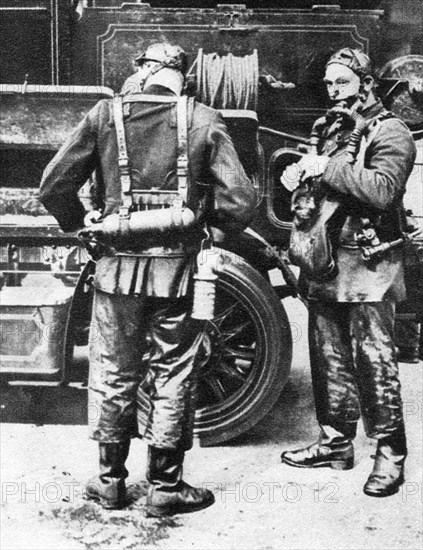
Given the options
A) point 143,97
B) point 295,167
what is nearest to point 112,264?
point 143,97

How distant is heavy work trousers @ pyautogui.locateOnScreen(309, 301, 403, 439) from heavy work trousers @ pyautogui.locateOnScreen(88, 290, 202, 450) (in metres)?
0.79

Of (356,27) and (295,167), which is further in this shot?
(356,27)

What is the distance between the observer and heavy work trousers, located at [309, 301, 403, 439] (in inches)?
145

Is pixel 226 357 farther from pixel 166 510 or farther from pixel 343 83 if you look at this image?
pixel 343 83

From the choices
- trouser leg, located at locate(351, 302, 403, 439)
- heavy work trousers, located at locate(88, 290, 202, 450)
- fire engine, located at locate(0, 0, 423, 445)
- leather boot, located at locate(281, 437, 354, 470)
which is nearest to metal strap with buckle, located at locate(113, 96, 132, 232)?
heavy work trousers, located at locate(88, 290, 202, 450)

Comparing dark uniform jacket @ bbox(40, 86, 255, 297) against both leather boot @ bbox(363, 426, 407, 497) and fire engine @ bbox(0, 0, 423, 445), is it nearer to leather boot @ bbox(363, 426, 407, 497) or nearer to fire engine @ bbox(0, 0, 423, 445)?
fire engine @ bbox(0, 0, 423, 445)

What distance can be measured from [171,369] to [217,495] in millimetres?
717

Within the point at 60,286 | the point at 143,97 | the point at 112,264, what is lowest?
the point at 60,286

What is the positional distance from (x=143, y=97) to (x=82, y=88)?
0.94 m

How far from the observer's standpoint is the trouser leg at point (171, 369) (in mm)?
3381

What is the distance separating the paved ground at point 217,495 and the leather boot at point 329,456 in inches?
2.1

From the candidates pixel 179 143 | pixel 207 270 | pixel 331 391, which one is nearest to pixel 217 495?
pixel 331 391

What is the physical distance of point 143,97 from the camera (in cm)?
328

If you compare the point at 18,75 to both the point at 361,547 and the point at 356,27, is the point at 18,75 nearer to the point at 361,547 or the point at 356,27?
the point at 356,27
